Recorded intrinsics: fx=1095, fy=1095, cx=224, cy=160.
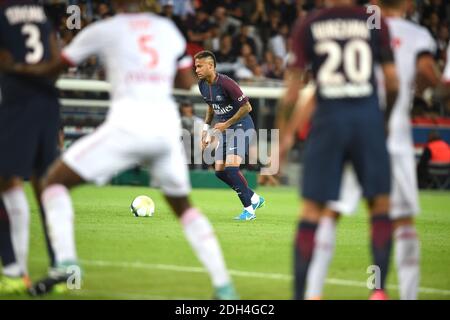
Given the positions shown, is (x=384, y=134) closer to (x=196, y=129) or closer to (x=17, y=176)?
(x=17, y=176)

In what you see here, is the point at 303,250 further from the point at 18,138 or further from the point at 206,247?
the point at 18,138

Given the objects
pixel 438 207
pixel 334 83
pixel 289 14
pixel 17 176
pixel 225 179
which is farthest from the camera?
pixel 289 14

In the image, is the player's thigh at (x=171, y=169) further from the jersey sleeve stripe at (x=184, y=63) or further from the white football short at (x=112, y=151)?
the jersey sleeve stripe at (x=184, y=63)

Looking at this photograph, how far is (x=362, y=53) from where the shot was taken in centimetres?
768

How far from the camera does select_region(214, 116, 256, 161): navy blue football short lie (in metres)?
16.6

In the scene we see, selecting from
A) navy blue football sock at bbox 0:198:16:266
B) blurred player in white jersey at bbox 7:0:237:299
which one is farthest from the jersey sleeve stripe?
navy blue football sock at bbox 0:198:16:266

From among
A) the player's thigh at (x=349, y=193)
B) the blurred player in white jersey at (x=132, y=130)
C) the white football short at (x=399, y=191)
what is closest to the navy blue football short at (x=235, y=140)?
the player's thigh at (x=349, y=193)

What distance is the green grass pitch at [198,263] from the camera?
9.50m

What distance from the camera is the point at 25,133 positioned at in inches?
359

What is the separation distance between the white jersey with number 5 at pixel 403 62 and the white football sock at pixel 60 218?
8.35ft

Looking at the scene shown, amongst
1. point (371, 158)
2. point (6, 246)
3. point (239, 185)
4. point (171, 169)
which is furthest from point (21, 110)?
point (239, 185)

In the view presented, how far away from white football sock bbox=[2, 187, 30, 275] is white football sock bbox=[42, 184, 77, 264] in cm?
101

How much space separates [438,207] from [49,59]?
39.8 ft

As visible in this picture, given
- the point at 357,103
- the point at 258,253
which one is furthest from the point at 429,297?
the point at 258,253
